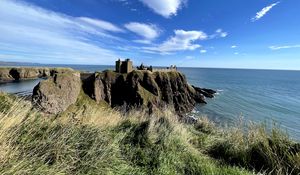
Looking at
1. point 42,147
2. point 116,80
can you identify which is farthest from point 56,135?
point 116,80

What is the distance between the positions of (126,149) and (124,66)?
169 feet

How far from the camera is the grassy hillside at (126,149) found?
3.74 metres

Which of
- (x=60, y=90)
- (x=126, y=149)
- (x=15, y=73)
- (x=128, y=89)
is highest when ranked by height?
(x=126, y=149)

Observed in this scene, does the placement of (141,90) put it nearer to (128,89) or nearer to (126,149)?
(128,89)

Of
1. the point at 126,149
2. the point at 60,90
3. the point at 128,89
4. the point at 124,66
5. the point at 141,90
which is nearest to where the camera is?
the point at 126,149

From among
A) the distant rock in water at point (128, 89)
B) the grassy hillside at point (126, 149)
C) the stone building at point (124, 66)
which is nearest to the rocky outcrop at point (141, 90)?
the distant rock in water at point (128, 89)

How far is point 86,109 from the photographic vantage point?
8555mm

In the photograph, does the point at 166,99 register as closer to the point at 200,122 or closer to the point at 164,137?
the point at 200,122

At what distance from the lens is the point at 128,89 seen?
5000 cm

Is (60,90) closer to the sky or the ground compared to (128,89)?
closer to the sky

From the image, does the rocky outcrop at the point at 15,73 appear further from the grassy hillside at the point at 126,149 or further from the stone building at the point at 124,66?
the grassy hillside at the point at 126,149

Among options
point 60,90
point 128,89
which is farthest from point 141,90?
point 60,90

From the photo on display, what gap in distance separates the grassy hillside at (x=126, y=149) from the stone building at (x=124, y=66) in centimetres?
4846

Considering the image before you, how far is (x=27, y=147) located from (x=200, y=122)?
27.7 ft
